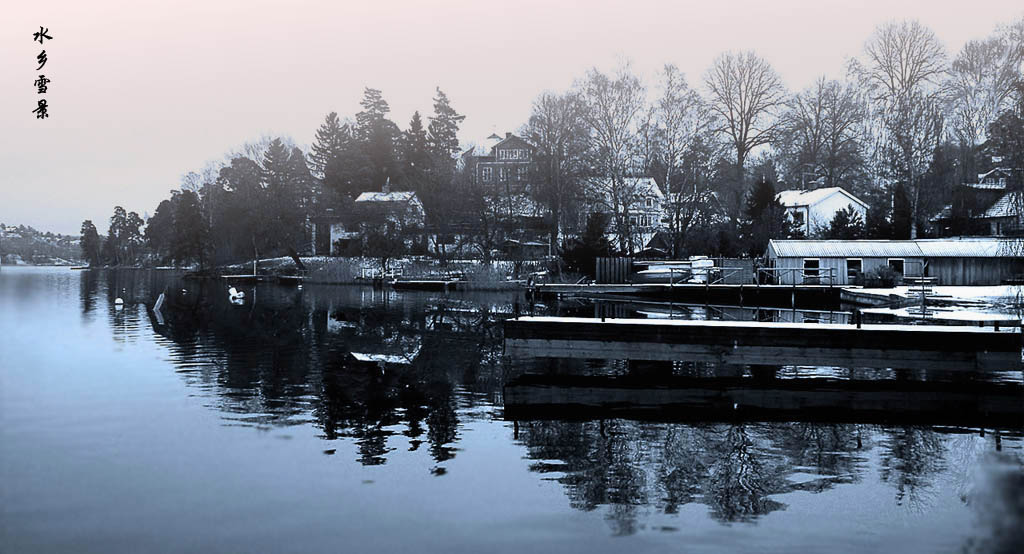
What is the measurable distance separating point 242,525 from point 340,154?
3677 inches

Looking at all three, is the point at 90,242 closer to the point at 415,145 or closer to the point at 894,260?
the point at 415,145

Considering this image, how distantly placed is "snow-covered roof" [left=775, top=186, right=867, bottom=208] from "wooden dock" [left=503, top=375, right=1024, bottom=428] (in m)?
51.8

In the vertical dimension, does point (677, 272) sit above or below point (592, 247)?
below

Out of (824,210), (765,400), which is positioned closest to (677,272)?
(824,210)

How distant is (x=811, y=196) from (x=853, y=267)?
73.8ft

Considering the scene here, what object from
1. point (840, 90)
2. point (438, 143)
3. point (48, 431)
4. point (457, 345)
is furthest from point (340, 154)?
point (48, 431)

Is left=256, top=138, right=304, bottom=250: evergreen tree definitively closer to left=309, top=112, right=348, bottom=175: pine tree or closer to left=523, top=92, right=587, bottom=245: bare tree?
left=309, top=112, right=348, bottom=175: pine tree

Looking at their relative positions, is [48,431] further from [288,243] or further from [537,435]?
[288,243]

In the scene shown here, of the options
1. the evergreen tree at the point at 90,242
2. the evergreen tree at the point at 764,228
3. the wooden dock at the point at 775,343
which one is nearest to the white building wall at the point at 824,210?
the evergreen tree at the point at 764,228

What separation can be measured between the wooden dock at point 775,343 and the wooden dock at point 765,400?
61 cm

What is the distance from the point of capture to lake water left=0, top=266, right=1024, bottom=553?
8.62 m

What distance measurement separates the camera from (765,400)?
16578 mm

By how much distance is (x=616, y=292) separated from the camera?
156ft

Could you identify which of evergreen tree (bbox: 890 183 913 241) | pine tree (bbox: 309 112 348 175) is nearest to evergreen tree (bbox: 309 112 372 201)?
pine tree (bbox: 309 112 348 175)
